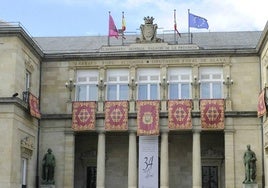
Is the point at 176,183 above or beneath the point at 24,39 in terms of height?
beneath

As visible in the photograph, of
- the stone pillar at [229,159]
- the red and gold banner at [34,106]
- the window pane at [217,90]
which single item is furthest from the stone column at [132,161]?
the red and gold banner at [34,106]

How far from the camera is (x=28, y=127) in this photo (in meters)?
31.3

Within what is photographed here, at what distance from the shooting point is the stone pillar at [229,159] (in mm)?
31766

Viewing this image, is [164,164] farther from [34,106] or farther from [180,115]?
[34,106]

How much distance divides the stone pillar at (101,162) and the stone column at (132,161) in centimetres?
147

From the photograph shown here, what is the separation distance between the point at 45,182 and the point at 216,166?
32.9 feet

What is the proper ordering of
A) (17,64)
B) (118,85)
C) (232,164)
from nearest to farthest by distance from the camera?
(17,64)
(232,164)
(118,85)

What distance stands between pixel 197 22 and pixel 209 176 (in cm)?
923

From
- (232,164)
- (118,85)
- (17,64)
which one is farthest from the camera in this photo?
(118,85)

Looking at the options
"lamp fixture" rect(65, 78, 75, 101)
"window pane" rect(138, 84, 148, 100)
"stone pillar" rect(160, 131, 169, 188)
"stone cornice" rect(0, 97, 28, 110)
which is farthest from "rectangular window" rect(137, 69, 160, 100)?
"stone cornice" rect(0, 97, 28, 110)

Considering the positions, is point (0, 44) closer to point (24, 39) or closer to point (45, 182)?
point (24, 39)

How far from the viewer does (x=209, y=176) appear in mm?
34562

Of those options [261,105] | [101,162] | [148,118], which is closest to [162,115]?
[148,118]

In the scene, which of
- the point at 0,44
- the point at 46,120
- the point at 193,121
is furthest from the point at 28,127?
the point at 193,121
